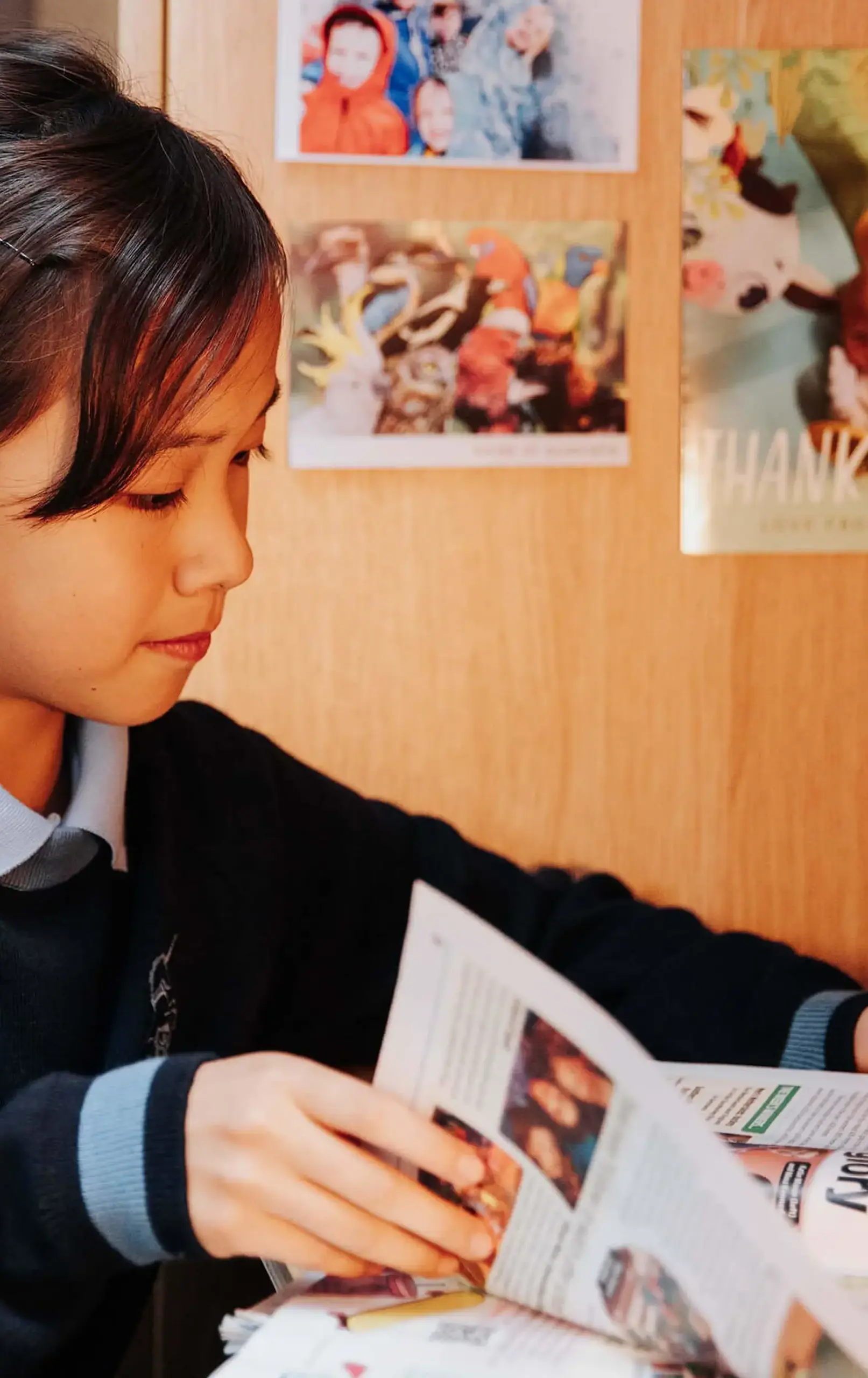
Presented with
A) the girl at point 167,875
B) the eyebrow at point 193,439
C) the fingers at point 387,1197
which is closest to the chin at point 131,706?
the girl at point 167,875

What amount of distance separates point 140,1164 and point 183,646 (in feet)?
0.78

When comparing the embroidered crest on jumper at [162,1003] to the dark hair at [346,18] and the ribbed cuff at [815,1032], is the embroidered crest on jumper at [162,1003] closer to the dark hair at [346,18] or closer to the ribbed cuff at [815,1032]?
the ribbed cuff at [815,1032]

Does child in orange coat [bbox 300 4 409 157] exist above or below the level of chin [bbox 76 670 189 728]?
above

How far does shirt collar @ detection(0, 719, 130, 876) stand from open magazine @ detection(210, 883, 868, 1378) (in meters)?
0.24

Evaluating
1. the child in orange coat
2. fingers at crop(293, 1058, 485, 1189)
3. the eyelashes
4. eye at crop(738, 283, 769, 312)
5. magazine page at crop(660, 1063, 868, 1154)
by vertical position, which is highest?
the child in orange coat

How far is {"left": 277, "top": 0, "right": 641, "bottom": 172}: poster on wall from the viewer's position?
834mm

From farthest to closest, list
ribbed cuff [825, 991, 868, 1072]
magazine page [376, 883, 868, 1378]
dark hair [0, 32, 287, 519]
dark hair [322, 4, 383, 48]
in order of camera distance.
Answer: dark hair [322, 4, 383, 48], ribbed cuff [825, 991, 868, 1072], dark hair [0, 32, 287, 519], magazine page [376, 883, 868, 1378]

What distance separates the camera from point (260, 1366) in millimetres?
424

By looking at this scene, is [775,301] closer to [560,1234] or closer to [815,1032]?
[815,1032]

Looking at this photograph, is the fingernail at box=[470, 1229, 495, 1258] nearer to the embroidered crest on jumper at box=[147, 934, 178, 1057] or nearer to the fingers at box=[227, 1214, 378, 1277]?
the fingers at box=[227, 1214, 378, 1277]

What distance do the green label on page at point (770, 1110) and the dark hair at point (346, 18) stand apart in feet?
2.23

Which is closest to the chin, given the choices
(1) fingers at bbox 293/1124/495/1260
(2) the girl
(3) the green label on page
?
(2) the girl

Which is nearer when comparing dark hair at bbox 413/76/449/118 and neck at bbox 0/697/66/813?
neck at bbox 0/697/66/813

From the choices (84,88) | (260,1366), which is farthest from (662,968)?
(84,88)
